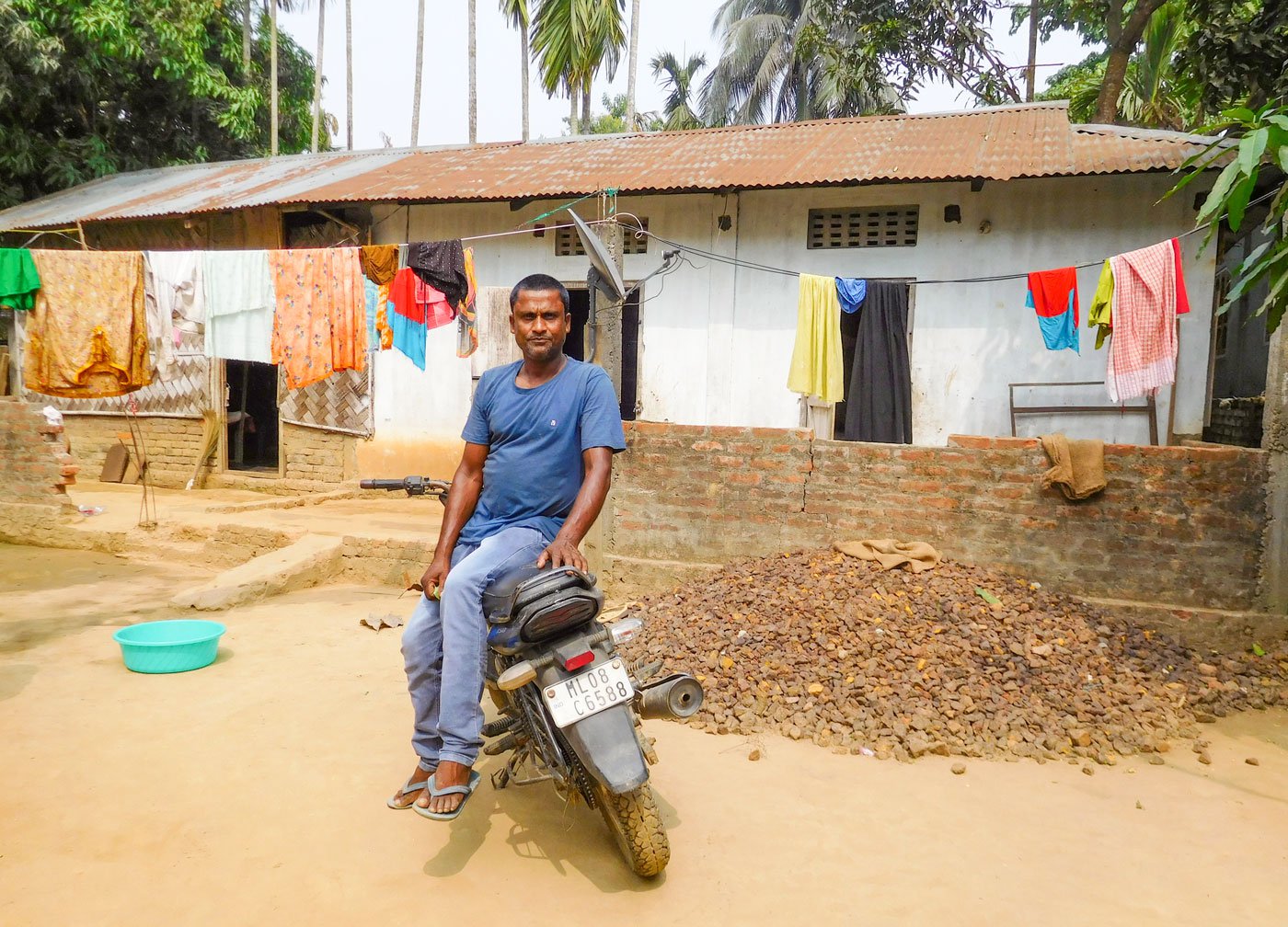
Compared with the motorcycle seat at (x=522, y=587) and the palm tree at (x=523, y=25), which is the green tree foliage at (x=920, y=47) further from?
the motorcycle seat at (x=522, y=587)

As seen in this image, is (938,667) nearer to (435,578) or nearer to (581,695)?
(581,695)

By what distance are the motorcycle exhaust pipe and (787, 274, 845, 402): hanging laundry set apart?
530 centimetres

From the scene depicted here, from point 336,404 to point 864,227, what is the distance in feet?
22.2

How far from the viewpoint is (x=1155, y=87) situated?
36.5 ft

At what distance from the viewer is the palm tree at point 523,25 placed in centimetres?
1641

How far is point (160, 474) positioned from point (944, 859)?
11.8 m

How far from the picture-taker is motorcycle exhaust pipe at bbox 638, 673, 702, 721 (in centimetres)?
267

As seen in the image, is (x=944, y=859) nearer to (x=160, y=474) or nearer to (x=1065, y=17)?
(x=160, y=474)

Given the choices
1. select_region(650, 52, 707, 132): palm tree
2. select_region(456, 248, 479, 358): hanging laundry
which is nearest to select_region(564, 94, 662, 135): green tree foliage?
select_region(650, 52, 707, 132): palm tree

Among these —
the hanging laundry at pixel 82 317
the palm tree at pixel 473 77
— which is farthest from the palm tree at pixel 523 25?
the hanging laundry at pixel 82 317

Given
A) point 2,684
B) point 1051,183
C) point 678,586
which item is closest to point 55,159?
point 2,684

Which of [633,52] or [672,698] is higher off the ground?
[633,52]

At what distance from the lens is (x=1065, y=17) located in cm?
1694

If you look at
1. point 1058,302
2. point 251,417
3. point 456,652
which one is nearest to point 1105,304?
point 1058,302
